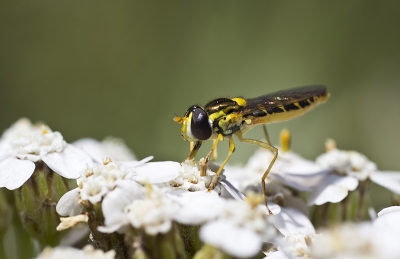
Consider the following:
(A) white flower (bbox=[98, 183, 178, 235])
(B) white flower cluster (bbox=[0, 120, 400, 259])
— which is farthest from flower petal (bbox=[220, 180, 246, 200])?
(A) white flower (bbox=[98, 183, 178, 235])

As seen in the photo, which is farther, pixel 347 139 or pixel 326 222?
pixel 347 139

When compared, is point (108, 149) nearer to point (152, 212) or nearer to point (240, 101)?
point (240, 101)

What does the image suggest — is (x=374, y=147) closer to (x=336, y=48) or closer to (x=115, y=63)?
(x=336, y=48)

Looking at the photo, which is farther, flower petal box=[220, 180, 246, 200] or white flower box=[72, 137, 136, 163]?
white flower box=[72, 137, 136, 163]

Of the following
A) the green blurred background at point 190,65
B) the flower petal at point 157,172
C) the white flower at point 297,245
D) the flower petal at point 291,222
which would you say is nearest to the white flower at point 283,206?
the flower petal at point 291,222

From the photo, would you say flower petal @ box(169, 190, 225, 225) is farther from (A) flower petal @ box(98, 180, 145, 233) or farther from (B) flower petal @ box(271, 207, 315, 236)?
(B) flower petal @ box(271, 207, 315, 236)

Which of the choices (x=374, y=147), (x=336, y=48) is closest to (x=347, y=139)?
(x=374, y=147)
